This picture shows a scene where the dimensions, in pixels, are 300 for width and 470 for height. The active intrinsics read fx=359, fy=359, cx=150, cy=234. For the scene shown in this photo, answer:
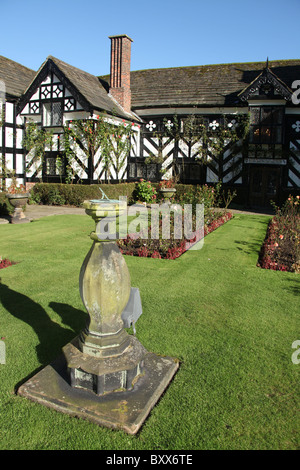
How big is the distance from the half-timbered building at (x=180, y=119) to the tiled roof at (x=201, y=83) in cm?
6

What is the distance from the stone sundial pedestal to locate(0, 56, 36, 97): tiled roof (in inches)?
675

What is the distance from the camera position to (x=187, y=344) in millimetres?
3973

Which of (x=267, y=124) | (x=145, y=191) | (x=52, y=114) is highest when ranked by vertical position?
(x=52, y=114)

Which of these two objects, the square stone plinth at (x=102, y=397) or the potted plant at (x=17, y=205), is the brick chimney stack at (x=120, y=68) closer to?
the potted plant at (x=17, y=205)

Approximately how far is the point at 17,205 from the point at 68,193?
187 inches

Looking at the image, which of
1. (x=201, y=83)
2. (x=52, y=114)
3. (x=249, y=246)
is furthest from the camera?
(x=201, y=83)

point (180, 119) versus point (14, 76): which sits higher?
point (14, 76)

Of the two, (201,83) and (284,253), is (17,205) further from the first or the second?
(201,83)

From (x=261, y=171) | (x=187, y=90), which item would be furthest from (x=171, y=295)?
(x=187, y=90)

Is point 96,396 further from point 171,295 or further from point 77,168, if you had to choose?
point 77,168

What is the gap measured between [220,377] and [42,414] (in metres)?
1.60

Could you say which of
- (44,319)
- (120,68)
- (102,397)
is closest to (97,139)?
(120,68)

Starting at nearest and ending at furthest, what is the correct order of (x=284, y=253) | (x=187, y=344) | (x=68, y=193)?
(x=187, y=344), (x=284, y=253), (x=68, y=193)

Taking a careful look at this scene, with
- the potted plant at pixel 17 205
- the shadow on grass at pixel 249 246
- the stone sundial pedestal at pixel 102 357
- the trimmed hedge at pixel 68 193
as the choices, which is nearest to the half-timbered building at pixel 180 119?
the trimmed hedge at pixel 68 193
